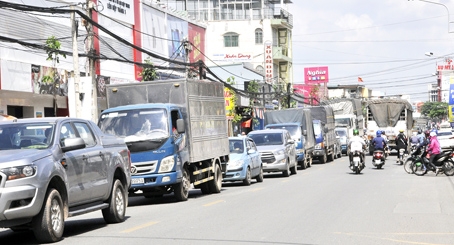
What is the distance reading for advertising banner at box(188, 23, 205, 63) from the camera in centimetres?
5839

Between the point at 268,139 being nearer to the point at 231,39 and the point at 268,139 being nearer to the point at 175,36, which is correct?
the point at 175,36

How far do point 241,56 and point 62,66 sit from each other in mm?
52375

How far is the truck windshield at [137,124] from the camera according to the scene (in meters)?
18.4

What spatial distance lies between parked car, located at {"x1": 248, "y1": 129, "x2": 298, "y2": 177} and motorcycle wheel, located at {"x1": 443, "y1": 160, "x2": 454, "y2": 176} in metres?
5.85

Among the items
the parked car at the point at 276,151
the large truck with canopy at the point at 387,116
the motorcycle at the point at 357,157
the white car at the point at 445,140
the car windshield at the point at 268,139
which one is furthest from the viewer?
the large truck with canopy at the point at 387,116

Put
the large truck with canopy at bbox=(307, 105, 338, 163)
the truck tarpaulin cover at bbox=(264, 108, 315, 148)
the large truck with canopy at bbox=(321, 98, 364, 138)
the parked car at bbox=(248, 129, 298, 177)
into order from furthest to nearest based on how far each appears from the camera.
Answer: the large truck with canopy at bbox=(321, 98, 364, 138), the large truck with canopy at bbox=(307, 105, 338, 163), the truck tarpaulin cover at bbox=(264, 108, 315, 148), the parked car at bbox=(248, 129, 298, 177)

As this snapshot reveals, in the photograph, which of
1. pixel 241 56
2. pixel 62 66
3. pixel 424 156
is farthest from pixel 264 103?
pixel 424 156

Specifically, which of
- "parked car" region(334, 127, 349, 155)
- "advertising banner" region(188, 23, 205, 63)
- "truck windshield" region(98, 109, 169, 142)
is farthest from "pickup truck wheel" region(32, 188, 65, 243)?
"parked car" region(334, 127, 349, 155)

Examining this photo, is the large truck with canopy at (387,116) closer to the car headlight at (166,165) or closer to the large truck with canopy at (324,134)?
the large truck with canopy at (324,134)

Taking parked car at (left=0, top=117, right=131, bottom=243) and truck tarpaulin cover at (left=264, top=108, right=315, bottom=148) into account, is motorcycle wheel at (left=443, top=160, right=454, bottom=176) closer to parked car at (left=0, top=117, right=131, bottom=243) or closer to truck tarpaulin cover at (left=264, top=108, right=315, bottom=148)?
truck tarpaulin cover at (left=264, top=108, right=315, bottom=148)

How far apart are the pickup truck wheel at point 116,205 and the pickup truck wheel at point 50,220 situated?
2.24 m

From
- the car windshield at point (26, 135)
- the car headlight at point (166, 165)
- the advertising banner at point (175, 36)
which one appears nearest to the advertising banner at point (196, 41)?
the advertising banner at point (175, 36)

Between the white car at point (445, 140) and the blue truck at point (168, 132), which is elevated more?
the blue truck at point (168, 132)

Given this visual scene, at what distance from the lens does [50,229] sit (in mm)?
10742
